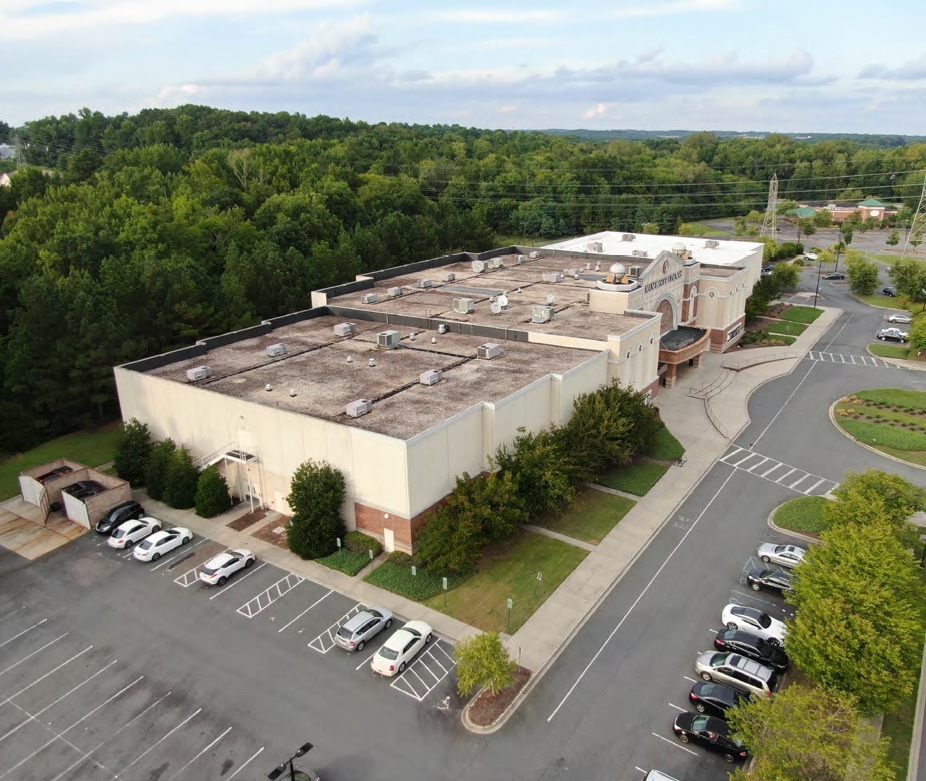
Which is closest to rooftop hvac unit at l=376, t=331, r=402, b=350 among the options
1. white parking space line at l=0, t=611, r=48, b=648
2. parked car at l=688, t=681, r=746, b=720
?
white parking space line at l=0, t=611, r=48, b=648

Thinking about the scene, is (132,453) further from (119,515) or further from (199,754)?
(199,754)

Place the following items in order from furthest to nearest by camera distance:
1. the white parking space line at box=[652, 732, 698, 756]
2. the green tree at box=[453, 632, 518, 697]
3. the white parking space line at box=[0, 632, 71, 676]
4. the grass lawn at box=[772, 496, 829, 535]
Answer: the grass lawn at box=[772, 496, 829, 535], the white parking space line at box=[0, 632, 71, 676], the green tree at box=[453, 632, 518, 697], the white parking space line at box=[652, 732, 698, 756]

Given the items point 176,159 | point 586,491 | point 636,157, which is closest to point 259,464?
point 586,491

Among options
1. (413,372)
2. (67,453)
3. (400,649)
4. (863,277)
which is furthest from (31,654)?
(863,277)

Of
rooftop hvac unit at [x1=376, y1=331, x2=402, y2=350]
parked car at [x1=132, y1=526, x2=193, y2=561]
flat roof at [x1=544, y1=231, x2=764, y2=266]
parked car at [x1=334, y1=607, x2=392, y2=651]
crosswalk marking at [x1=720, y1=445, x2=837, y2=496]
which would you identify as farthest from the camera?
flat roof at [x1=544, y1=231, x2=764, y2=266]

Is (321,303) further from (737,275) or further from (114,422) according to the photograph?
(737,275)

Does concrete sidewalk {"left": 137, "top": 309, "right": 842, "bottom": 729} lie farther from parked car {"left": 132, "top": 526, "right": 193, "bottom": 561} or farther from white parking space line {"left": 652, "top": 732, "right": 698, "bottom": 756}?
white parking space line {"left": 652, "top": 732, "right": 698, "bottom": 756}

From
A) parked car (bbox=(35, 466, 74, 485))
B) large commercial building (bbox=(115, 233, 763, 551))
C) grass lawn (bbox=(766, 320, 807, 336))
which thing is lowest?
grass lawn (bbox=(766, 320, 807, 336))

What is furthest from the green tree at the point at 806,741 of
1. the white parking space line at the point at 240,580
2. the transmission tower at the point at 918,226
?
the transmission tower at the point at 918,226
